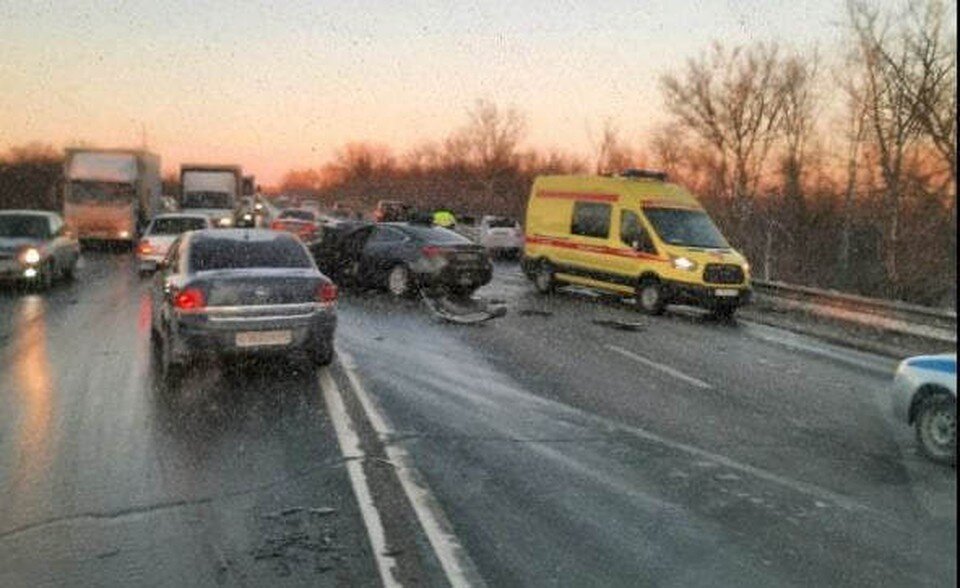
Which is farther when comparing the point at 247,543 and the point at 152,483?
the point at 152,483

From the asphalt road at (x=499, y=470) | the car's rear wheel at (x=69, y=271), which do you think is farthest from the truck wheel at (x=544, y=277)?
the car's rear wheel at (x=69, y=271)

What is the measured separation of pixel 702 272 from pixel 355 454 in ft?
36.4

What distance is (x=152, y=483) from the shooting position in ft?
18.3

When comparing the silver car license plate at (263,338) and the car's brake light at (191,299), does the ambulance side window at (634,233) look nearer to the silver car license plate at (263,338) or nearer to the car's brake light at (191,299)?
the silver car license plate at (263,338)

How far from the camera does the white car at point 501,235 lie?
3416 cm

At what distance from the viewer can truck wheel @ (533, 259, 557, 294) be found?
19.7 m

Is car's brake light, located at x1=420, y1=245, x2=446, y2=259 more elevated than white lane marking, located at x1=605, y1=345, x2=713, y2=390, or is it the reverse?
car's brake light, located at x1=420, y1=245, x2=446, y2=259

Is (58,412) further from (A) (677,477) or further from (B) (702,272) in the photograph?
(B) (702,272)

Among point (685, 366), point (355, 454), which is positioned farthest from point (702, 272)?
point (355, 454)

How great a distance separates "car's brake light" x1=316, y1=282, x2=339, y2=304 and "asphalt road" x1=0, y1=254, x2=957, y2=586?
0.80 m

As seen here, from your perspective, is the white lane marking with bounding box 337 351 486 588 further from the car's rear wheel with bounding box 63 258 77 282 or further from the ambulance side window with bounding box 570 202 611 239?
the car's rear wheel with bounding box 63 258 77 282

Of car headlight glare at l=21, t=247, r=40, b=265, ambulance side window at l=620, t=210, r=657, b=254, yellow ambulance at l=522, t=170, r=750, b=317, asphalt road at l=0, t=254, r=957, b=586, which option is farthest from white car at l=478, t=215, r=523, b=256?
asphalt road at l=0, t=254, r=957, b=586

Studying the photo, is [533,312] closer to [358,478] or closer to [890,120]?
[358,478]

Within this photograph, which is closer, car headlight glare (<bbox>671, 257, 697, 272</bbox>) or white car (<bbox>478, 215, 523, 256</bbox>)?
car headlight glare (<bbox>671, 257, 697, 272</bbox>)
